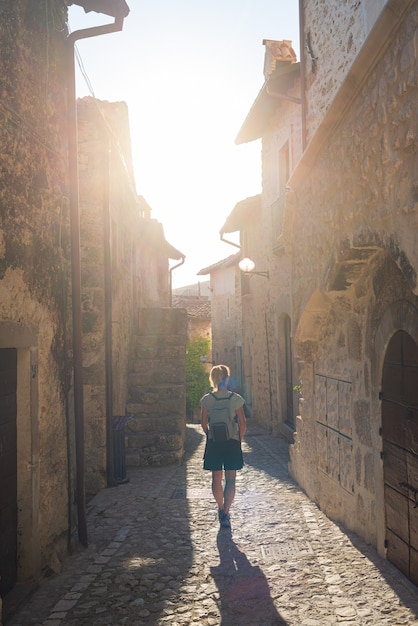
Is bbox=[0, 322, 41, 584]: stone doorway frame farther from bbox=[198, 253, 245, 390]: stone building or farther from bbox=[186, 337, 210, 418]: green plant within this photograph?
bbox=[198, 253, 245, 390]: stone building

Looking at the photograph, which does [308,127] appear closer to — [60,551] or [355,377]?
[355,377]

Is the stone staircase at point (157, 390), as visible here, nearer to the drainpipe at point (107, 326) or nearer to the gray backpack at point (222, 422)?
the drainpipe at point (107, 326)

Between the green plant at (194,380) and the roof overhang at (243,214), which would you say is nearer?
the roof overhang at (243,214)

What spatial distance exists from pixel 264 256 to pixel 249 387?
4.50 metres

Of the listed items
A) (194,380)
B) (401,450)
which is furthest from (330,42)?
(194,380)

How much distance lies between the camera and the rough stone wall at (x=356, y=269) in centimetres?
283

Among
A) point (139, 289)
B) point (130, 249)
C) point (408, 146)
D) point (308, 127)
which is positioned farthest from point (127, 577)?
point (139, 289)

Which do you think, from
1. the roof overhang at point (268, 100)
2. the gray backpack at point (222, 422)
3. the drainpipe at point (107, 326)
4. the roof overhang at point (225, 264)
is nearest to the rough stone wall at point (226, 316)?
the roof overhang at point (225, 264)

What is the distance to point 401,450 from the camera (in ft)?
12.9

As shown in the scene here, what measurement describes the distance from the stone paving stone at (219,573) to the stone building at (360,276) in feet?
1.00

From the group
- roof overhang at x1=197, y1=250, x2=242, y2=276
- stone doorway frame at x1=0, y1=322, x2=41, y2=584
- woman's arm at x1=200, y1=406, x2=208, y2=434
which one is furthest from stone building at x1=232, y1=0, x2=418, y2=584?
roof overhang at x1=197, y1=250, x2=242, y2=276

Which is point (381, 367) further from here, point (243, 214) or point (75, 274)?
point (243, 214)

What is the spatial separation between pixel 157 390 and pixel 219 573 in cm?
571

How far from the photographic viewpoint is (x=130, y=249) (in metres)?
12.0
